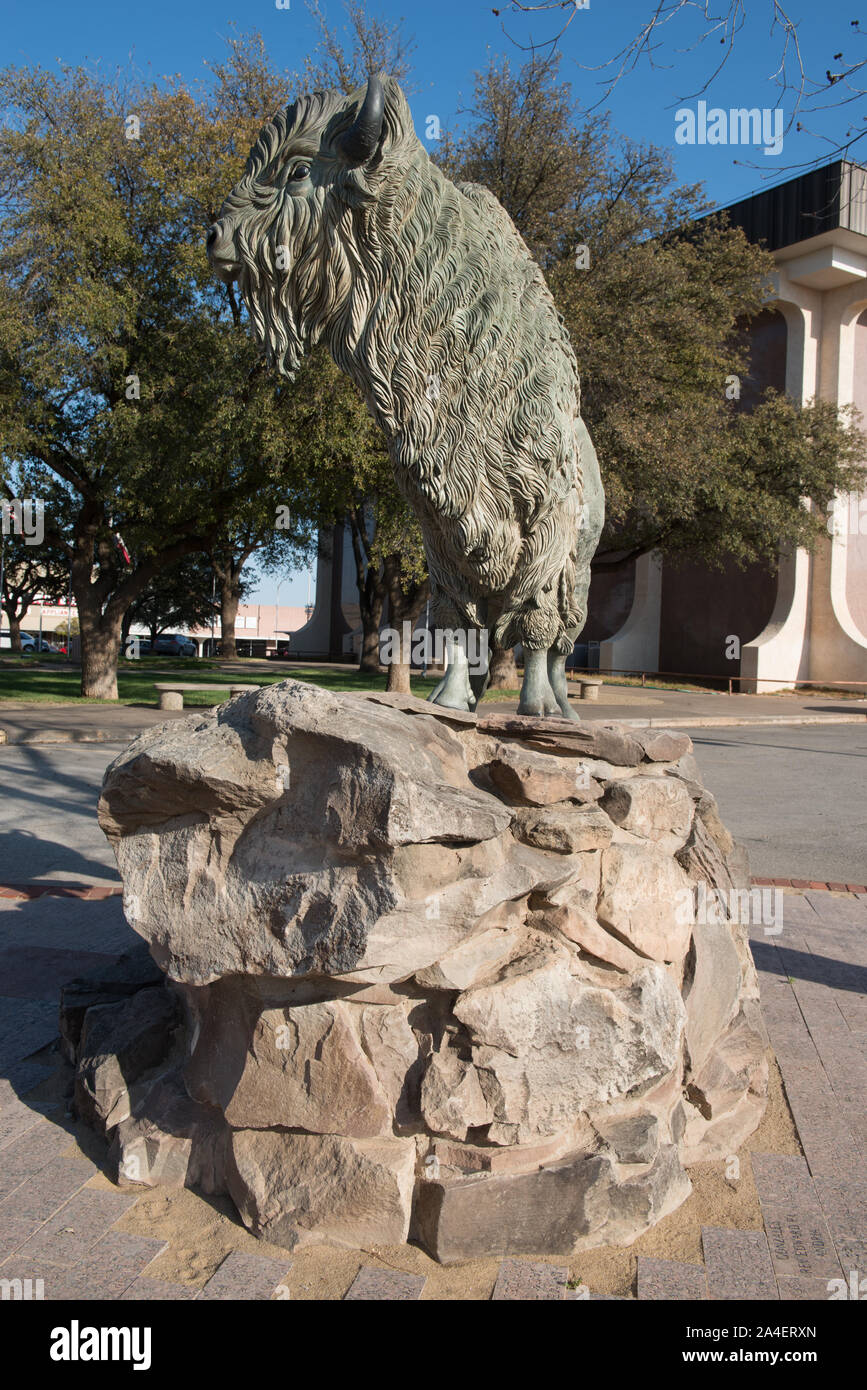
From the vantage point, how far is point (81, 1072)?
3.41 metres

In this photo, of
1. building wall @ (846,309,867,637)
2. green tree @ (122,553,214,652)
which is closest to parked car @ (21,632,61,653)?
green tree @ (122,553,214,652)

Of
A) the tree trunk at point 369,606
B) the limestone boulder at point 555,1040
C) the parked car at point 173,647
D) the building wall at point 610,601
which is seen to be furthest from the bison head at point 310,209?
the parked car at point 173,647

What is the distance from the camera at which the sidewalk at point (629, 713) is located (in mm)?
12812

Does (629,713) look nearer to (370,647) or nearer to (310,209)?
(370,647)

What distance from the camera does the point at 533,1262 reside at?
275cm

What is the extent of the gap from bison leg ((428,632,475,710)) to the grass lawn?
34.4 feet

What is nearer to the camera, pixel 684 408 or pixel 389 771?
pixel 389 771

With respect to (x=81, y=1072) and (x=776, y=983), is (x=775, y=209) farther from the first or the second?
(x=81, y=1072)

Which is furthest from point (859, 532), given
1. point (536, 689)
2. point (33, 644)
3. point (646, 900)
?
point (33, 644)

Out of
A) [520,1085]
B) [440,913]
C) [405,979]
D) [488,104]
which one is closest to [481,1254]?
[520,1085]

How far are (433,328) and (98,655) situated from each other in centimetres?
1511

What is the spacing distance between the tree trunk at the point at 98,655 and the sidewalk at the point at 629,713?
1.45m

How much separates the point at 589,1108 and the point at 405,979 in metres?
0.75

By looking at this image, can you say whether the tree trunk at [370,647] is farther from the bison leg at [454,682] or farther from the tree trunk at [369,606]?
the bison leg at [454,682]
